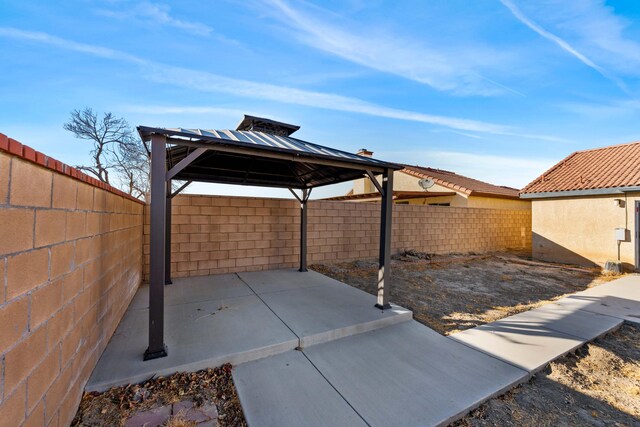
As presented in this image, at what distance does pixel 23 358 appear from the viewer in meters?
1.21

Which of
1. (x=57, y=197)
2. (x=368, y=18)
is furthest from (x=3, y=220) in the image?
(x=368, y=18)

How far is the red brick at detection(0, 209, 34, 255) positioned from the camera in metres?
1.09

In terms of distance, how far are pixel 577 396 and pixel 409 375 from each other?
1.46 m

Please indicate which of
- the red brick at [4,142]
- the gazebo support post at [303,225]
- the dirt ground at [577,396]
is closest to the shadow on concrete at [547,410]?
the dirt ground at [577,396]

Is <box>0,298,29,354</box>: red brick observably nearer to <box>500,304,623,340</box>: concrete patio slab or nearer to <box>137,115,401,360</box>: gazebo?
<box>137,115,401,360</box>: gazebo

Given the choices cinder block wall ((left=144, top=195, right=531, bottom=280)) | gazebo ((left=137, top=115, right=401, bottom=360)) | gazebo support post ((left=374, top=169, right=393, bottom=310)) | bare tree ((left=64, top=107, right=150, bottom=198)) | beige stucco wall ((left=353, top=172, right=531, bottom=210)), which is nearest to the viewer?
gazebo ((left=137, top=115, right=401, bottom=360))

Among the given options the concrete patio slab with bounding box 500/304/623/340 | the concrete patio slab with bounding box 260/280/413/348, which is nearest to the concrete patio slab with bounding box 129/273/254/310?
the concrete patio slab with bounding box 260/280/413/348

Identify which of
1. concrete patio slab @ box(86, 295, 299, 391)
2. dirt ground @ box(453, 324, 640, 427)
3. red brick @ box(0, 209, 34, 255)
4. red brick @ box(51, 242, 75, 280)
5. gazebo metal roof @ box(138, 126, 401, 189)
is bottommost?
dirt ground @ box(453, 324, 640, 427)

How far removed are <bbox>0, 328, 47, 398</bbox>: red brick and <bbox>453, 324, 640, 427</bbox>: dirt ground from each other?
8.71 feet

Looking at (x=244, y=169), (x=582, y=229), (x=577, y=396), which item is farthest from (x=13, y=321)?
(x=582, y=229)

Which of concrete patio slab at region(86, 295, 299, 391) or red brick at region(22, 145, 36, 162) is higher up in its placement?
red brick at region(22, 145, 36, 162)

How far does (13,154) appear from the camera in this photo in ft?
3.73

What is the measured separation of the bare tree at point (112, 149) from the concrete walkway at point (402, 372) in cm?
1315

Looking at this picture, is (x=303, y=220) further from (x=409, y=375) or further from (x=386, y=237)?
(x=409, y=375)
